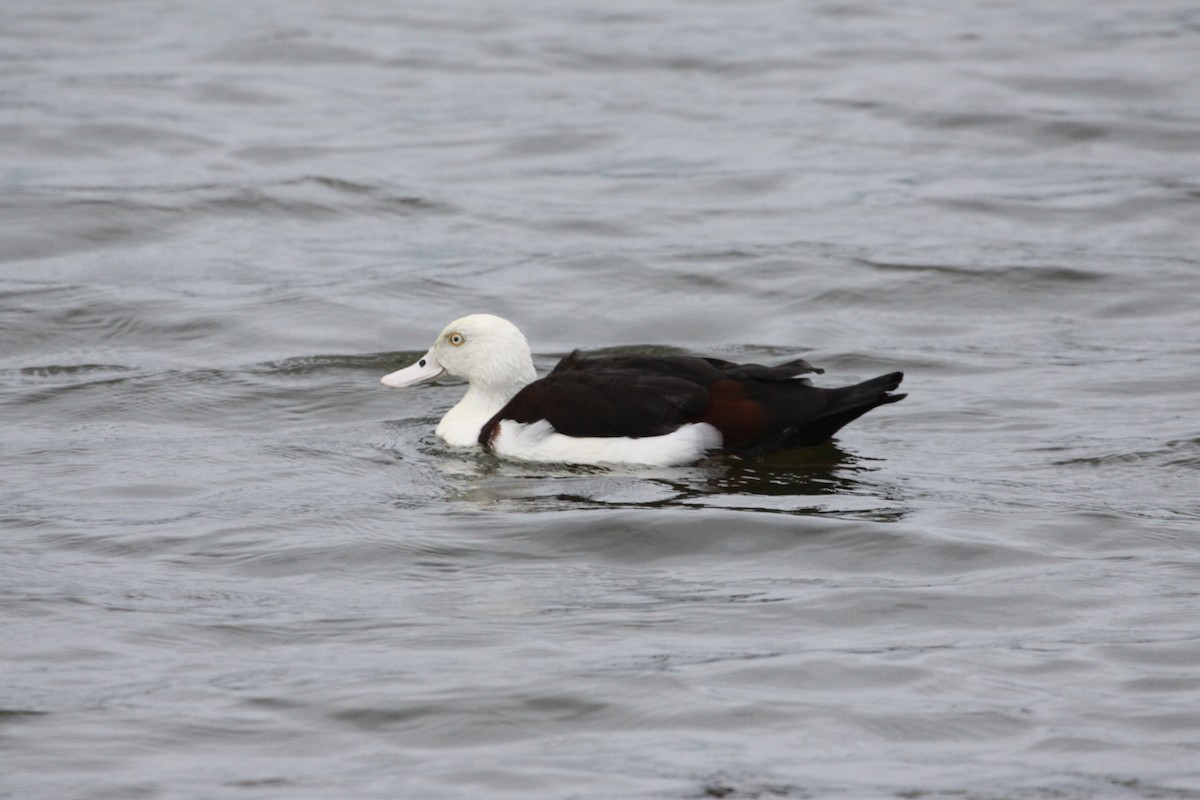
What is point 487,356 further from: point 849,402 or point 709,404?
point 849,402

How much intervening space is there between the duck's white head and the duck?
0.57 m

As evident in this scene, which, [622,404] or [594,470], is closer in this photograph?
[622,404]

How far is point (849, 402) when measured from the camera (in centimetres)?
866

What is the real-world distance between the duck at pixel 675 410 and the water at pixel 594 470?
136 mm

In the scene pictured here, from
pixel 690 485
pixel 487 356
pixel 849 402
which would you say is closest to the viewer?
pixel 690 485

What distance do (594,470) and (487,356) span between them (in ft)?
3.82

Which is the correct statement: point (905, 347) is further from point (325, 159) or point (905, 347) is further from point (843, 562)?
point (325, 159)

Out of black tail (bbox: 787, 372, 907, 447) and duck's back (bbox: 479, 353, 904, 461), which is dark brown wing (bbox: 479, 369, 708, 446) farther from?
black tail (bbox: 787, 372, 907, 447)

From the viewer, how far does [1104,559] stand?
730 centimetres

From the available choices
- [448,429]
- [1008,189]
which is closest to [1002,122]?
[1008,189]

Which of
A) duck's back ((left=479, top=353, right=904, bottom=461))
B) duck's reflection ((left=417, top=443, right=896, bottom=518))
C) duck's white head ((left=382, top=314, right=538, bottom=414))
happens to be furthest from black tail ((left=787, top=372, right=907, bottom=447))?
duck's white head ((left=382, top=314, right=538, bottom=414))

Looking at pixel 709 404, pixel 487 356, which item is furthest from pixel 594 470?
pixel 487 356

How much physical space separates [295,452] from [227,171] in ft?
26.0

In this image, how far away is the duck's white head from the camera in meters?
9.63
